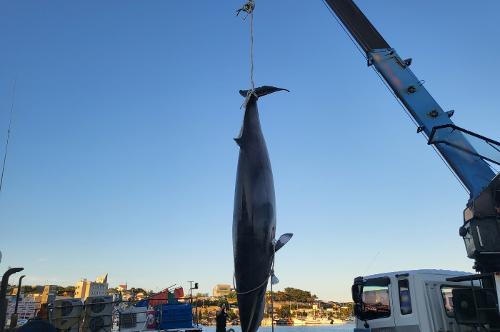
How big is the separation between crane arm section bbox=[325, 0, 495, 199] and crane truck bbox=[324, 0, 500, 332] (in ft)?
0.07

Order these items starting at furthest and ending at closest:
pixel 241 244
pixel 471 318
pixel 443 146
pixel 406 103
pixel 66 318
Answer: pixel 66 318
pixel 406 103
pixel 443 146
pixel 471 318
pixel 241 244

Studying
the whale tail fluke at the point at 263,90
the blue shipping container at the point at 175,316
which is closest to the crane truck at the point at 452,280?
the whale tail fluke at the point at 263,90

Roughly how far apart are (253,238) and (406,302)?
446cm

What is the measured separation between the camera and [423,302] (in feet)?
25.8

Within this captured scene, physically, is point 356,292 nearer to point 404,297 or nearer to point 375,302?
point 375,302

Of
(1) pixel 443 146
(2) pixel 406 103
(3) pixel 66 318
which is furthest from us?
(3) pixel 66 318

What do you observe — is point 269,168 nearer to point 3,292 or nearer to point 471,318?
point 3,292

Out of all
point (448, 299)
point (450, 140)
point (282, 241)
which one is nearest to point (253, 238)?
point (282, 241)

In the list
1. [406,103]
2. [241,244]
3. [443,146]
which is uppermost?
[406,103]

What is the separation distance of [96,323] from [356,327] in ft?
25.9

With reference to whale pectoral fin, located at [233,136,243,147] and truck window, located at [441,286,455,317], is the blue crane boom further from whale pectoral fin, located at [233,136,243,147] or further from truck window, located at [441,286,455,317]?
whale pectoral fin, located at [233,136,243,147]

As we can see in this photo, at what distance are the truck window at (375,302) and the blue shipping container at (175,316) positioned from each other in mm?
7784

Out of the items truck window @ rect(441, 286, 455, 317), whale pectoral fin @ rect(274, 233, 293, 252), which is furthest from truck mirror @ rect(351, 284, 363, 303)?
whale pectoral fin @ rect(274, 233, 293, 252)

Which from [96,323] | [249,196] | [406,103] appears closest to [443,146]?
[406,103]
